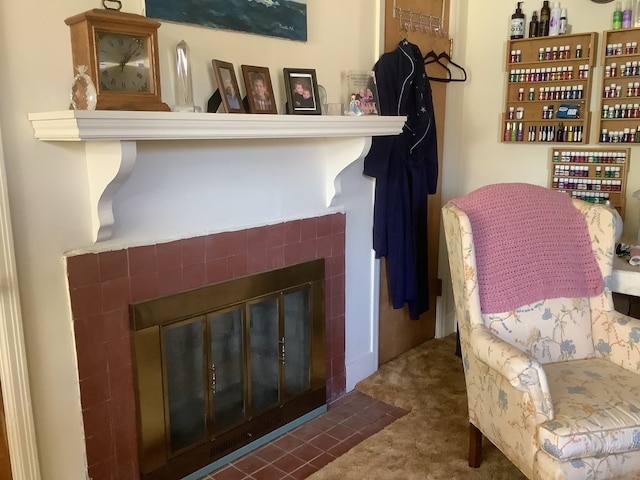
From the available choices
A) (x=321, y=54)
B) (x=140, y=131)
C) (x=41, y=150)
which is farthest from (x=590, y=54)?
(x=41, y=150)

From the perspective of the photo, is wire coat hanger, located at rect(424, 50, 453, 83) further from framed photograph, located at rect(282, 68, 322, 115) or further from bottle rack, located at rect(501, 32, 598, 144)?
framed photograph, located at rect(282, 68, 322, 115)

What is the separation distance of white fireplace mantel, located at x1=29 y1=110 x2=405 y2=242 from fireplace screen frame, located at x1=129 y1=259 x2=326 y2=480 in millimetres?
370

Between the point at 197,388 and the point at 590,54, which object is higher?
the point at 590,54

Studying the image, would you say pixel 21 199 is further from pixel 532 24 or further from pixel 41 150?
pixel 532 24

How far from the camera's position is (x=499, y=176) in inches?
133

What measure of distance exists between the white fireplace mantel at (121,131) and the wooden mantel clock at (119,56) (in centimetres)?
11

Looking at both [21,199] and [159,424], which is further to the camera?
[159,424]

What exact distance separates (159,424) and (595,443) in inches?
55.5

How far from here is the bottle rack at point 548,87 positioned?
296cm

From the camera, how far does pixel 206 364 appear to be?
7.13 ft

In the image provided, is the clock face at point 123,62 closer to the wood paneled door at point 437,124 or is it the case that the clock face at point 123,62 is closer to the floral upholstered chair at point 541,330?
the floral upholstered chair at point 541,330

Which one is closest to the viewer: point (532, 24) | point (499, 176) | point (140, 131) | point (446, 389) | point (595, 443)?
point (140, 131)

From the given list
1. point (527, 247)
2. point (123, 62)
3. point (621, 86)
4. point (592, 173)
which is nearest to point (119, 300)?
point (123, 62)

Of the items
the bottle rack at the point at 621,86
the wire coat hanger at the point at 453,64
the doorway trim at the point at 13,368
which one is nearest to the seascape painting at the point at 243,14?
the doorway trim at the point at 13,368
